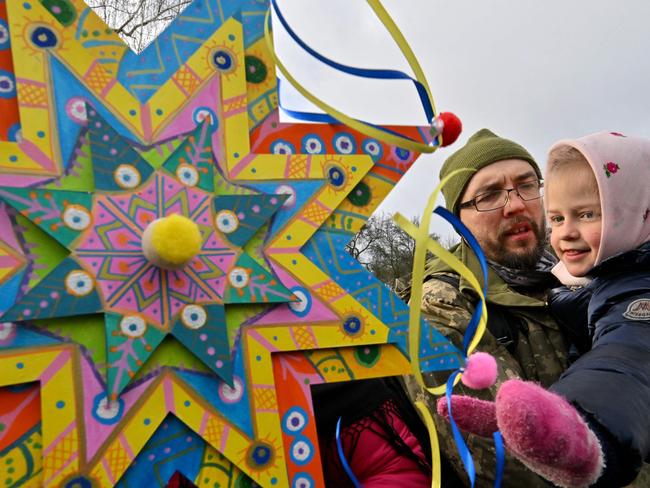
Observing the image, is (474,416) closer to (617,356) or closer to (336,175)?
(617,356)

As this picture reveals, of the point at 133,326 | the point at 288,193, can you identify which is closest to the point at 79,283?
the point at 133,326

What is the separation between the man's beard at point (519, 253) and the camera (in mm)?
1451

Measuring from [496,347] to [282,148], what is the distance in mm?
721

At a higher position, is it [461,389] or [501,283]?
[501,283]

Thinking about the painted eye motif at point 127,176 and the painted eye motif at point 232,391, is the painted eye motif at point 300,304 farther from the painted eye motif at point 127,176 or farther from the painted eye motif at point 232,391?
the painted eye motif at point 127,176

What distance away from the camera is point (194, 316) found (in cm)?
69

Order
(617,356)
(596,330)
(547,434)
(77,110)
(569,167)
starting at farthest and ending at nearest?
(569,167)
(596,330)
(617,356)
(77,110)
(547,434)

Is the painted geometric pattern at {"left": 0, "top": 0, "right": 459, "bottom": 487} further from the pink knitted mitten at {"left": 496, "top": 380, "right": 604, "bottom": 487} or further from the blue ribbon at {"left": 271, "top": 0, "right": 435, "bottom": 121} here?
the pink knitted mitten at {"left": 496, "top": 380, "right": 604, "bottom": 487}

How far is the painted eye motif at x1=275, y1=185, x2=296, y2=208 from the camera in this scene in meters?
0.79

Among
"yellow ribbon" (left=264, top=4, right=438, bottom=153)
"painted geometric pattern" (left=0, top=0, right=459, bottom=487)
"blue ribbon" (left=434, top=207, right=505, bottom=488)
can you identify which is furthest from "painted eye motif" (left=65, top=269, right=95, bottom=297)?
"blue ribbon" (left=434, top=207, right=505, bottom=488)

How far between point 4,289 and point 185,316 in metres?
0.22

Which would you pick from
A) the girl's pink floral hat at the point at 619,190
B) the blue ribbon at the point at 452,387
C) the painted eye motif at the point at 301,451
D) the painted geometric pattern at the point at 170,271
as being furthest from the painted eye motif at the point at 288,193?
the girl's pink floral hat at the point at 619,190

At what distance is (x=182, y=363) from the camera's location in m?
0.69

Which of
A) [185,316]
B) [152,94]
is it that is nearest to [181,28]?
[152,94]
